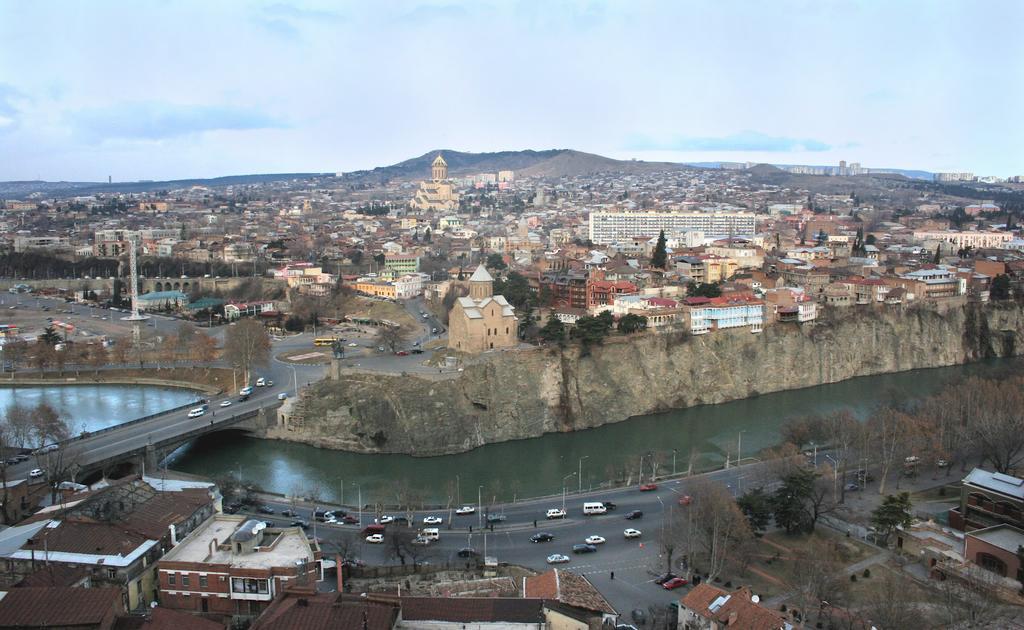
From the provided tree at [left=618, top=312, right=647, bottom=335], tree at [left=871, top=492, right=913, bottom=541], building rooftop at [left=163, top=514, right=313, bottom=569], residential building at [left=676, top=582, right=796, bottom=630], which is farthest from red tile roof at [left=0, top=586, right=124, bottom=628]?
tree at [left=618, top=312, right=647, bottom=335]

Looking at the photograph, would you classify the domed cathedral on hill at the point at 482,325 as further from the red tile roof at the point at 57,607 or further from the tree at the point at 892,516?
the red tile roof at the point at 57,607

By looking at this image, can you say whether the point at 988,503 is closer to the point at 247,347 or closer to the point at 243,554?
the point at 243,554

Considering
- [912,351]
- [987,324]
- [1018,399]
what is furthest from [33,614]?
[987,324]

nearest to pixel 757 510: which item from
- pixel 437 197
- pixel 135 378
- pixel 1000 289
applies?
pixel 135 378

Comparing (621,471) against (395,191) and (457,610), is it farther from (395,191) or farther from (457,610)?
(395,191)

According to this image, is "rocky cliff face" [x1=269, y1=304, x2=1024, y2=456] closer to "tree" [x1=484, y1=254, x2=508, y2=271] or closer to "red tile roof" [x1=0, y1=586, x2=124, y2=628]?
"red tile roof" [x1=0, y1=586, x2=124, y2=628]
